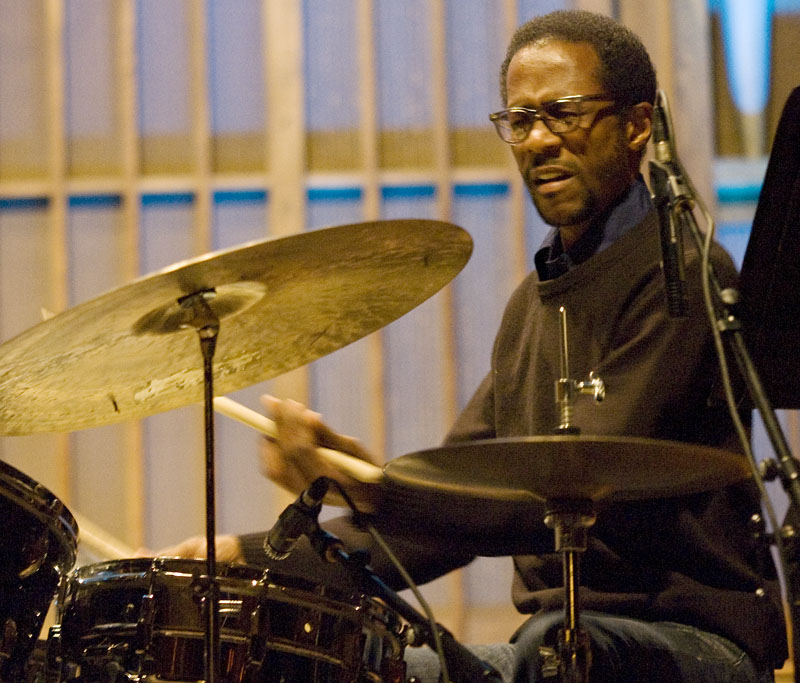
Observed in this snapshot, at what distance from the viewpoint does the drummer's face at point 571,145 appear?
6.53 feet

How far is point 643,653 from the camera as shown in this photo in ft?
5.33

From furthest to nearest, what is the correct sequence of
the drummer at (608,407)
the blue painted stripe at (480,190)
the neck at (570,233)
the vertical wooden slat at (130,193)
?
the blue painted stripe at (480,190) < the vertical wooden slat at (130,193) < the neck at (570,233) < the drummer at (608,407)

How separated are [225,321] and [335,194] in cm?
184

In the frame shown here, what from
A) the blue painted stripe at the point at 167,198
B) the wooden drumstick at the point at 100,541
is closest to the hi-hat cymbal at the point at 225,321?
the wooden drumstick at the point at 100,541

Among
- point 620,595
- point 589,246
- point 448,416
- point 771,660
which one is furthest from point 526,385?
point 448,416

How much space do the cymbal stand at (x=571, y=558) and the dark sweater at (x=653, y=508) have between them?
0.61 feet

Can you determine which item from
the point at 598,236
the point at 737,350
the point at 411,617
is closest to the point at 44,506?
the point at 411,617

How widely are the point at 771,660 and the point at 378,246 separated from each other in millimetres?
909

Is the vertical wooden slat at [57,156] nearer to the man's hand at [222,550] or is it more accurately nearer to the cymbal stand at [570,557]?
the man's hand at [222,550]

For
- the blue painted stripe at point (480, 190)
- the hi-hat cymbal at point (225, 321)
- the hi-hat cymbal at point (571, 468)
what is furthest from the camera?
the blue painted stripe at point (480, 190)

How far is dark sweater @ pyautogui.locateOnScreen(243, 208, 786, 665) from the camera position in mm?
1723

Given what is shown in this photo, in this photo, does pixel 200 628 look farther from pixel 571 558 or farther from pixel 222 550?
pixel 571 558

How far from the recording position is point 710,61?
3438 mm

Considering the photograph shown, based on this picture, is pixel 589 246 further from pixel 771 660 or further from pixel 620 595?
pixel 771 660
